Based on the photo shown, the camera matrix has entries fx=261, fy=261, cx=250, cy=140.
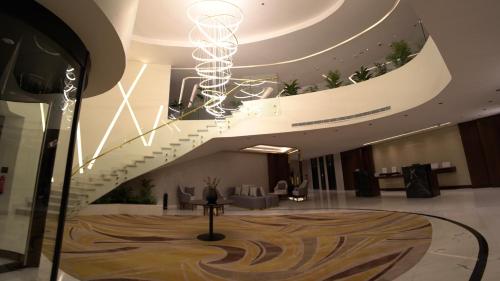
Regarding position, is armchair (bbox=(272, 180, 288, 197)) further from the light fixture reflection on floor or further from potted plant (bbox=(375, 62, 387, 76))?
potted plant (bbox=(375, 62, 387, 76))

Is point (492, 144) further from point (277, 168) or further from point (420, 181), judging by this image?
point (277, 168)

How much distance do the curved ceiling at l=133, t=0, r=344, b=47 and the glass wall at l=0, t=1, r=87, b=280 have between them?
7.20 m

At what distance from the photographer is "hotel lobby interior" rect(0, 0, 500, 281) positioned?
109 inches

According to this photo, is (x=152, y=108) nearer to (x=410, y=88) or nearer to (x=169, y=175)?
(x=169, y=175)

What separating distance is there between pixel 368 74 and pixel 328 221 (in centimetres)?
612

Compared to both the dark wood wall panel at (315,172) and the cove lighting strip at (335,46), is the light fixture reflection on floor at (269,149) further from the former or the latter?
the dark wood wall panel at (315,172)

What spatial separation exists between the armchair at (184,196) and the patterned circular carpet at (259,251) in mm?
5132

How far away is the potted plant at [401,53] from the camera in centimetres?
853

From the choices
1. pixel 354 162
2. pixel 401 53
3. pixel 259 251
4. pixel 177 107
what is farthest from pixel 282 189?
pixel 259 251

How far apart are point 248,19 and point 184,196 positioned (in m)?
7.85

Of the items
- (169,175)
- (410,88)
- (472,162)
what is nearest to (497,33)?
(410,88)

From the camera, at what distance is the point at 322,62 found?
42.7 feet

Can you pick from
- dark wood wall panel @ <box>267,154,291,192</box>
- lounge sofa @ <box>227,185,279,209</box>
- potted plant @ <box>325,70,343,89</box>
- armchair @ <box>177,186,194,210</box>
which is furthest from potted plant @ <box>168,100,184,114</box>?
dark wood wall panel @ <box>267,154,291,192</box>

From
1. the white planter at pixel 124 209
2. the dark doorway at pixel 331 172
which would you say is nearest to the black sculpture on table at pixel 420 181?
the dark doorway at pixel 331 172
